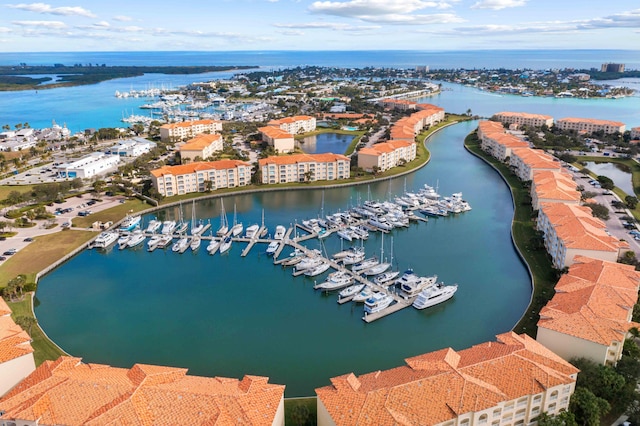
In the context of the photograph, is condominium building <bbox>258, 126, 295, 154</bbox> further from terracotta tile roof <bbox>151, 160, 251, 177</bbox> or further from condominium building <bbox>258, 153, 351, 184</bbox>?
terracotta tile roof <bbox>151, 160, 251, 177</bbox>

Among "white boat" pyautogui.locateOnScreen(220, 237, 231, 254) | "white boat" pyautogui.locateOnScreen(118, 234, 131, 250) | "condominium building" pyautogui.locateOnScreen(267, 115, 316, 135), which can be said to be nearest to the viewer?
"white boat" pyautogui.locateOnScreen(220, 237, 231, 254)

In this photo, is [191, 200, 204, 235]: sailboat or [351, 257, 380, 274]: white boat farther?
[191, 200, 204, 235]: sailboat

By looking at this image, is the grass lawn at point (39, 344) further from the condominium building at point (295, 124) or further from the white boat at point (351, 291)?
the condominium building at point (295, 124)

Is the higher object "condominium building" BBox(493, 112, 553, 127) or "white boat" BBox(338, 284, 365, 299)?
"condominium building" BBox(493, 112, 553, 127)

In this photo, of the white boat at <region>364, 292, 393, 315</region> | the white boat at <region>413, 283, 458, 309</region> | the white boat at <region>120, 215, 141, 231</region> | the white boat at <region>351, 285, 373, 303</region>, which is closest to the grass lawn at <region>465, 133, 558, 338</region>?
the white boat at <region>413, 283, 458, 309</region>

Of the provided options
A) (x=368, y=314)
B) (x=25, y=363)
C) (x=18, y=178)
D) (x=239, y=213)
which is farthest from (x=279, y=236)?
(x=18, y=178)

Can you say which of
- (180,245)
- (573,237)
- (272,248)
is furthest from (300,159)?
(573,237)

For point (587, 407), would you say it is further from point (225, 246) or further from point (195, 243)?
point (195, 243)

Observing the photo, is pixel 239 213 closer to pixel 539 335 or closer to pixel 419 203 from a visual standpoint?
pixel 419 203

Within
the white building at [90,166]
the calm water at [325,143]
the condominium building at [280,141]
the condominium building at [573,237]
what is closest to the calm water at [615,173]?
the condominium building at [573,237]
